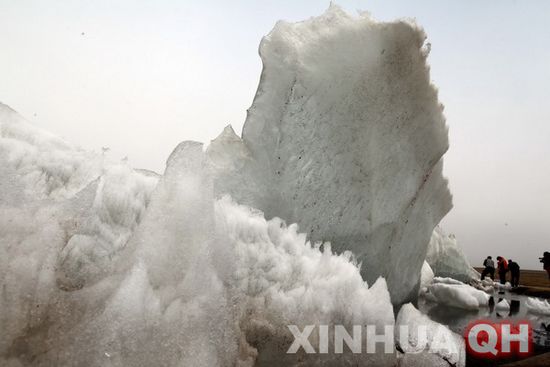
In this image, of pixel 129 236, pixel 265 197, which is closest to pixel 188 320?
pixel 129 236

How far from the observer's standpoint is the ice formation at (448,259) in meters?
10.5

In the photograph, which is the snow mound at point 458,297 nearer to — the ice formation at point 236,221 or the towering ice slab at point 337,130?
the towering ice slab at point 337,130

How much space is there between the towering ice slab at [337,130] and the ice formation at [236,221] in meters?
0.01

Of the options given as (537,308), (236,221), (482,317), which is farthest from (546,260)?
(236,221)

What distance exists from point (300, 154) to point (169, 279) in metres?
1.76

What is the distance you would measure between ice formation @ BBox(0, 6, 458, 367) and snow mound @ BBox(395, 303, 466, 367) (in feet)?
1.28

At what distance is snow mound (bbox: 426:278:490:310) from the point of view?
643 cm

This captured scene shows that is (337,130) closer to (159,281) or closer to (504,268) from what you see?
(159,281)

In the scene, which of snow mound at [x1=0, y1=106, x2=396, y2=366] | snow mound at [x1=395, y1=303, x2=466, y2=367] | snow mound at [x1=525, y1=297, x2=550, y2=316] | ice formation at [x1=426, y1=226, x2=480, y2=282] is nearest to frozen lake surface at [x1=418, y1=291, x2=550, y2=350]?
snow mound at [x1=525, y1=297, x2=550, y2=316]

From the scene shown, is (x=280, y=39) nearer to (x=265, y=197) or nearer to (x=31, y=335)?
(x=265, y=197)

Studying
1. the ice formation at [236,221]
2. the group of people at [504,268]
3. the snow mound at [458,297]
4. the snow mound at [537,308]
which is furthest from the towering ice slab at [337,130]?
the group of people at [504,268]

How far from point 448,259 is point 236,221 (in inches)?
404

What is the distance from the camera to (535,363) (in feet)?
7.89

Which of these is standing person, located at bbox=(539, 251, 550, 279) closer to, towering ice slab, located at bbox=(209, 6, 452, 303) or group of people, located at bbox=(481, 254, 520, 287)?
group of people, located at bbox=(481, 254, 520, 287)
